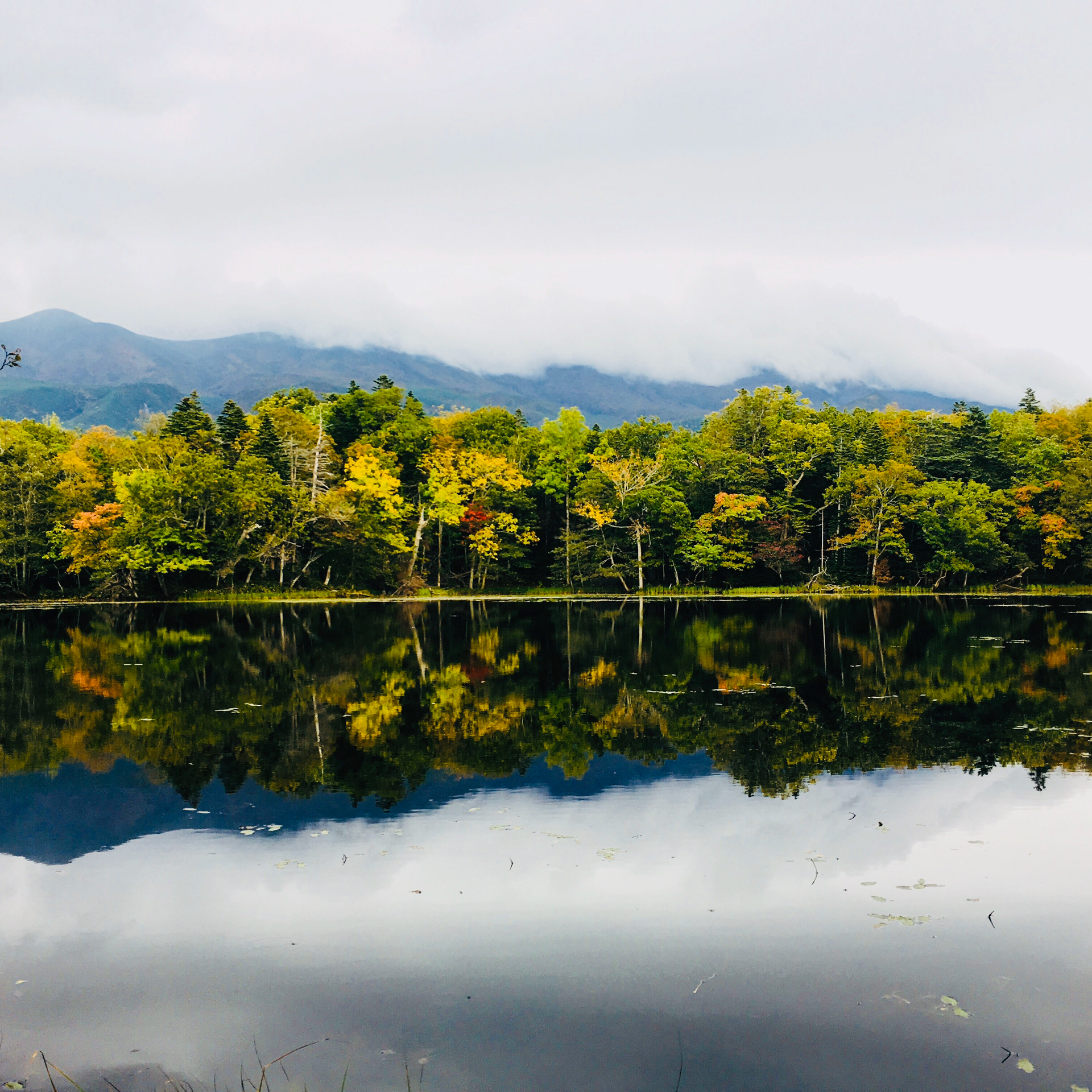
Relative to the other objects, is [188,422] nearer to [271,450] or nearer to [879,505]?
[271,450]

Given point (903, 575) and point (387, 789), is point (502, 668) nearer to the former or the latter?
point (387, 789)

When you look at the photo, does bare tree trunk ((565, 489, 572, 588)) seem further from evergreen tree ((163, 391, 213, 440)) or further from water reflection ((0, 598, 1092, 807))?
evergreen tree ((163, 391, 213, 440))

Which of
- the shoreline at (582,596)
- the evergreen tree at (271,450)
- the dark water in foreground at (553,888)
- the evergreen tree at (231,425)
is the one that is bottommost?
the shoreline at (582,596)

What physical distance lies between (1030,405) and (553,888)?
8203 centimetres

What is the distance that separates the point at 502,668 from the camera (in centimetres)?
2153

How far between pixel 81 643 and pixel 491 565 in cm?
2928

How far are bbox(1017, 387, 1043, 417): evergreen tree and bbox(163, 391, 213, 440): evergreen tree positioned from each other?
218ft

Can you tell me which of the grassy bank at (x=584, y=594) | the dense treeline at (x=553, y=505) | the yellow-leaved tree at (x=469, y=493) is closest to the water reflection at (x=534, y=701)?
the grassy bank at (x=584, y=594)

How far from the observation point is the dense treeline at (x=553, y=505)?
162 ft

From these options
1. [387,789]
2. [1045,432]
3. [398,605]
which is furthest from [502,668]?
[1045,432]

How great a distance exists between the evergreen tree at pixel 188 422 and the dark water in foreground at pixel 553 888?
1672 inches

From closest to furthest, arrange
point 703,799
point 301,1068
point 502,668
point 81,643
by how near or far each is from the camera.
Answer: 1. point 301,1068
2. point 703,799
3. point 502,668
4. point 81,643

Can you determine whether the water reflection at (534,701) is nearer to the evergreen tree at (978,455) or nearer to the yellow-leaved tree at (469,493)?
the yellow-leaved tree at (469,493)

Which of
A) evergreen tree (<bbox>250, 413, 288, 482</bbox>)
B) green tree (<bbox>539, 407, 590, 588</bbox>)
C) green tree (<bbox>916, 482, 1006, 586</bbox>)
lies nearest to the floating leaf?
green tree (<bbox>539, 407, 590, 588</bbox>)
